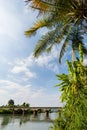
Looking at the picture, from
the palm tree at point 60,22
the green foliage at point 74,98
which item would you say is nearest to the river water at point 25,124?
the palm tree at point 60,22

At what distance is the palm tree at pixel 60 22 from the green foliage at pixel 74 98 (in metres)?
6.82

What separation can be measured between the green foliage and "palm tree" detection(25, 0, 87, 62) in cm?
682

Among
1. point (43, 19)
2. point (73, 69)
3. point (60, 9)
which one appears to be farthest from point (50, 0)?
point (73, 69)

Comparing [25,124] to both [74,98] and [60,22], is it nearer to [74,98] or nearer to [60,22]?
[60,22]

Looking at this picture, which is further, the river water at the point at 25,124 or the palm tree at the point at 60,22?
the river water at the point at 25,124

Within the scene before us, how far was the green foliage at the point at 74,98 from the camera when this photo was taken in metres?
6.77

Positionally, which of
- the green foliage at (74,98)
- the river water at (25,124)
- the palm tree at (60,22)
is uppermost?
the palm tree at (60,22)

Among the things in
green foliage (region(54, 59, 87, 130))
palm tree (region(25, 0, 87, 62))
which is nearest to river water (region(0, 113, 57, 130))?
palm tree (region(25, 0, 87, 62))

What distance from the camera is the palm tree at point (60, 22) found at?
13875 mm

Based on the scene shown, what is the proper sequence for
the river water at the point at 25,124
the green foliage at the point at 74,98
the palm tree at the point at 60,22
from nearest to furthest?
1. the green foliage at the point at 74,98
2. the palm tree at the point at 60,22
3. the river water at the point at 25,124

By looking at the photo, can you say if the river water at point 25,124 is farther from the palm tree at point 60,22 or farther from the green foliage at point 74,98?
the green foliage at point 74,98

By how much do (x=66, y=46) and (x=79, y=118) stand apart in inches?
436

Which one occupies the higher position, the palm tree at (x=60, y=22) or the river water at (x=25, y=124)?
the palm tree at (x=60, y=22)

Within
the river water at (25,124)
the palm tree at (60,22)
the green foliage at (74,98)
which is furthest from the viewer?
the river water at (25,124)
